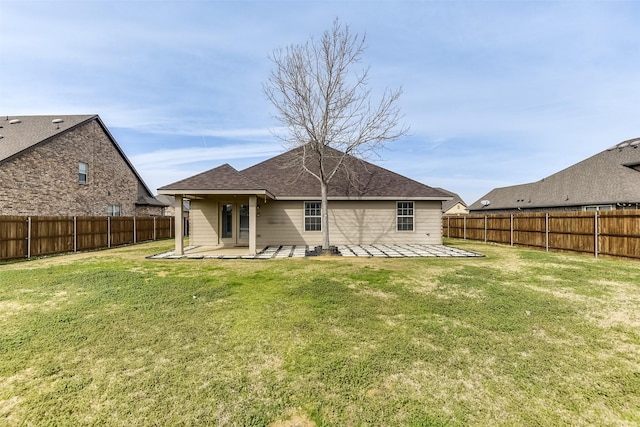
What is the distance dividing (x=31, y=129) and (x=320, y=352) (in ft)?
78.8

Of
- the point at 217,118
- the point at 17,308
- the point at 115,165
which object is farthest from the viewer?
the point at 115,165

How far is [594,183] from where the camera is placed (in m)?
22.0

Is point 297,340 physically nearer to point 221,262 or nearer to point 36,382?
point 36,382

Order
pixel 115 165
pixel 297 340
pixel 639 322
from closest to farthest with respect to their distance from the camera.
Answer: pixel 297 340 → pixel 639 322 → pixel 115 165

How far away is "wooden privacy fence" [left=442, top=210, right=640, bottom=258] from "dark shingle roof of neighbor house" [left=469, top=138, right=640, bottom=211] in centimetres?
963

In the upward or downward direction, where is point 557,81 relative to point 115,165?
upward

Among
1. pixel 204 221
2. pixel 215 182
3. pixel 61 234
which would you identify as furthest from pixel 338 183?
pixel 61 234

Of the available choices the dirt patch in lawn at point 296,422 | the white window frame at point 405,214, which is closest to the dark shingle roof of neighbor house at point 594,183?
the white window frame at point 405,214

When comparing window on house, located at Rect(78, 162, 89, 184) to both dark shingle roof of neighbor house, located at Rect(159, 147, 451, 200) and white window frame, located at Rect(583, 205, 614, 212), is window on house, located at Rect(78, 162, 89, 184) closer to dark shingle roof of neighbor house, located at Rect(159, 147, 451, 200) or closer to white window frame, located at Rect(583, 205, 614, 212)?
dark shingle roof of neighbor house, located at Rect(159, 147, 451, 200)

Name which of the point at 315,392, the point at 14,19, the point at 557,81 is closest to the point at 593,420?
the point at 315,392

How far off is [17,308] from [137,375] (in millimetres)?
4195

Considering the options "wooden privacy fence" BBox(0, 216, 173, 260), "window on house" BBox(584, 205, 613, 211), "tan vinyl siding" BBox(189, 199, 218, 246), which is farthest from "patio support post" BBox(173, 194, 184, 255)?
"window on house" BBox(584, 205, 613, 211)

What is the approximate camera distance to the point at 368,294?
6227 mm

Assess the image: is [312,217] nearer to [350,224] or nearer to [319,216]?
[319,216]
